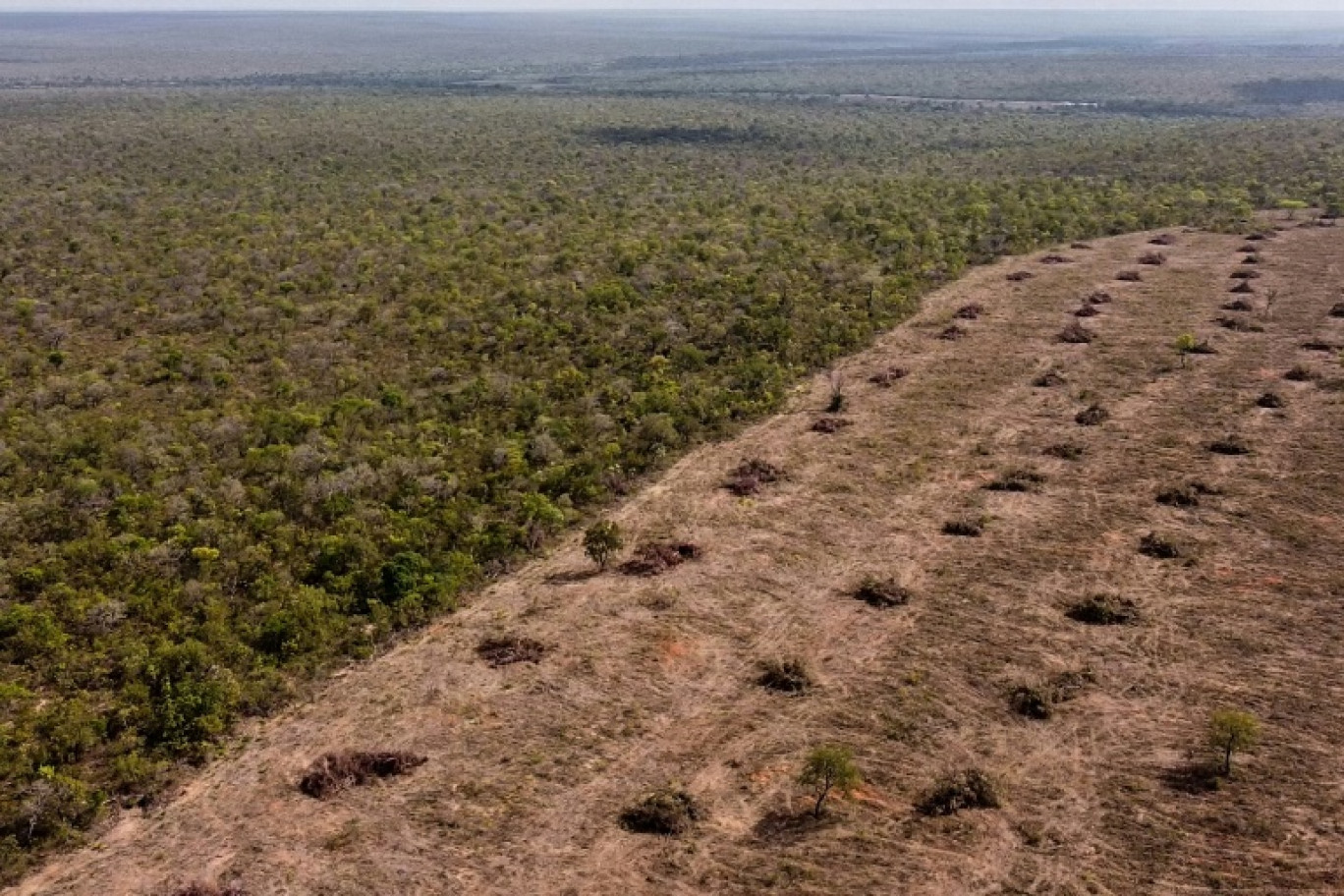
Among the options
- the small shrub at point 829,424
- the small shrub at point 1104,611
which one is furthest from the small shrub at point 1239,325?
the small shrub at point 1104,611

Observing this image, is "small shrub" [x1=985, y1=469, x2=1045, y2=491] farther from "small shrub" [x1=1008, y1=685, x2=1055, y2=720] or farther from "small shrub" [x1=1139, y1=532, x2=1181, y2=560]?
"small shrub" [x1=1008, y1=685, x2=1055, y2=720]

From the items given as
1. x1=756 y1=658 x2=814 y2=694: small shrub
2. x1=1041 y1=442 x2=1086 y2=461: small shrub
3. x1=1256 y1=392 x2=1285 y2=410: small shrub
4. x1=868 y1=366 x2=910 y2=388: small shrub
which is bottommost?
x1=756 y1=658 x2=814 y2=694: small shrub

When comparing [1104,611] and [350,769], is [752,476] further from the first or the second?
[350,769]

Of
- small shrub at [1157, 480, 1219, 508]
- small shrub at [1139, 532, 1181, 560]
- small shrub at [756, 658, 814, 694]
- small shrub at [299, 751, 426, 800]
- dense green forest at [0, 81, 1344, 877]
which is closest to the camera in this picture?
small shrub at [299, 751, 426, 800]

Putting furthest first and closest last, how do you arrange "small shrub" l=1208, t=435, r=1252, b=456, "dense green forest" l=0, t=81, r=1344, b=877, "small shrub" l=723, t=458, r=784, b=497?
"small shrub" l=1208, t=435, r=1252, b=456
"small shrub" l=723, t=458, r=784, b=497
"dense green forest" l=0, t=81, r=1344, b=877

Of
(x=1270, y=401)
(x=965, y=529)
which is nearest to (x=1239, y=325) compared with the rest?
(x=1270, y=401)

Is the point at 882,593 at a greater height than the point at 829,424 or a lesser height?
lesser

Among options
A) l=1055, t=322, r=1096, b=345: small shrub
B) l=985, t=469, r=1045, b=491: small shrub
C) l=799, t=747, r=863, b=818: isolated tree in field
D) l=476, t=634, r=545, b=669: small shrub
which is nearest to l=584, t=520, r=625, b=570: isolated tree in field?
l=476, t=634, r=545, b=669: small shrub

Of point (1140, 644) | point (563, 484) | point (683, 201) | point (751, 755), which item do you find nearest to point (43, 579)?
point (563, 484)
